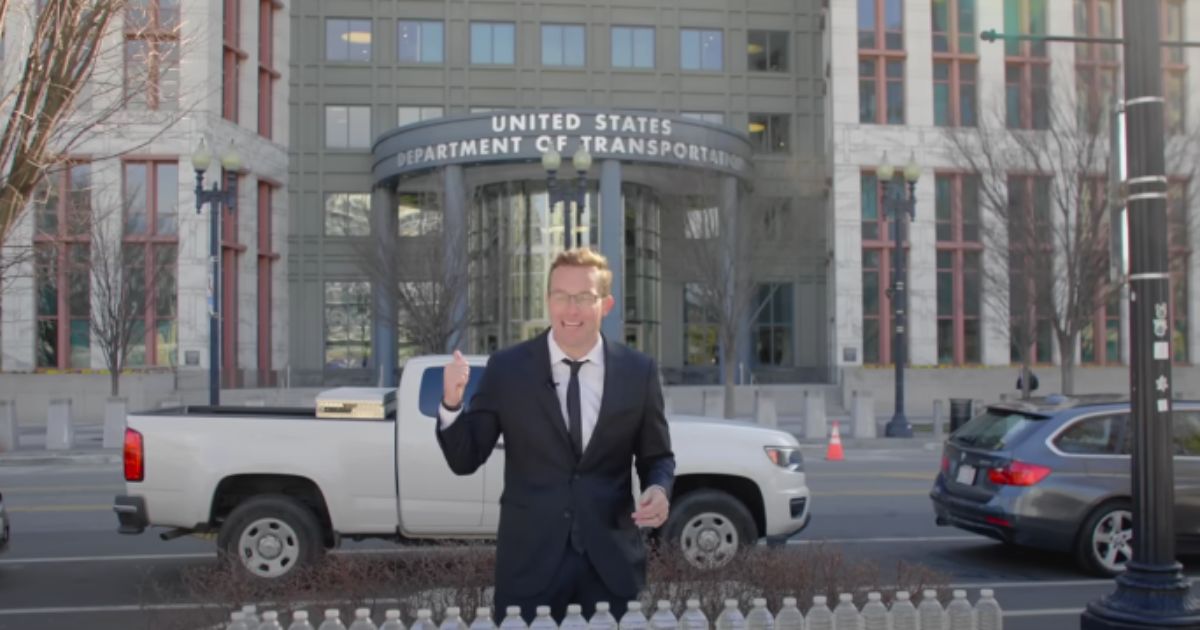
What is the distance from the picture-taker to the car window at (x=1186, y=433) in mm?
9672

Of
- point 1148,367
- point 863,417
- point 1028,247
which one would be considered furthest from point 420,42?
point 1148,367

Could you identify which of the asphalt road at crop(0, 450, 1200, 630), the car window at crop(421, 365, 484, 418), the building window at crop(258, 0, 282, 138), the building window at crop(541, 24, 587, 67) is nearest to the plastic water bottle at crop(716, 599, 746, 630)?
the asphalt road at crop(0, 450, 1200, 630)

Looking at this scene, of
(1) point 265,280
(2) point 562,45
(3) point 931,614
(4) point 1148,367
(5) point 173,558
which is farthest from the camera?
(2) point 562,45

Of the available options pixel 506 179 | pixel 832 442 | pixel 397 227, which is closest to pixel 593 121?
pixel 506 179

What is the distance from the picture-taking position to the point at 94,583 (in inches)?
354

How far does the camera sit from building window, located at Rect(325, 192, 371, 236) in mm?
45250

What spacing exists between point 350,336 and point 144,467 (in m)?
38.0

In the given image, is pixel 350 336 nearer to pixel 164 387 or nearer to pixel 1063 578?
pixel 164 387

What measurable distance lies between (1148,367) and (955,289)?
37731mm

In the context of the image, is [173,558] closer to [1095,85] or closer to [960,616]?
[960,616]

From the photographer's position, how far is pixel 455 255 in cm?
3241

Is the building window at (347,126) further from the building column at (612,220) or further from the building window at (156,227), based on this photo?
the building column at (612,220)

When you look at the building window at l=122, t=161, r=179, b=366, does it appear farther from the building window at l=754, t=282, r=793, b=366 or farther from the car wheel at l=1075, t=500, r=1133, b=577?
the car wheel at l=1075, t=500, r=1133, b=577

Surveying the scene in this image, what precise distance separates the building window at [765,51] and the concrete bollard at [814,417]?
82.9ft
